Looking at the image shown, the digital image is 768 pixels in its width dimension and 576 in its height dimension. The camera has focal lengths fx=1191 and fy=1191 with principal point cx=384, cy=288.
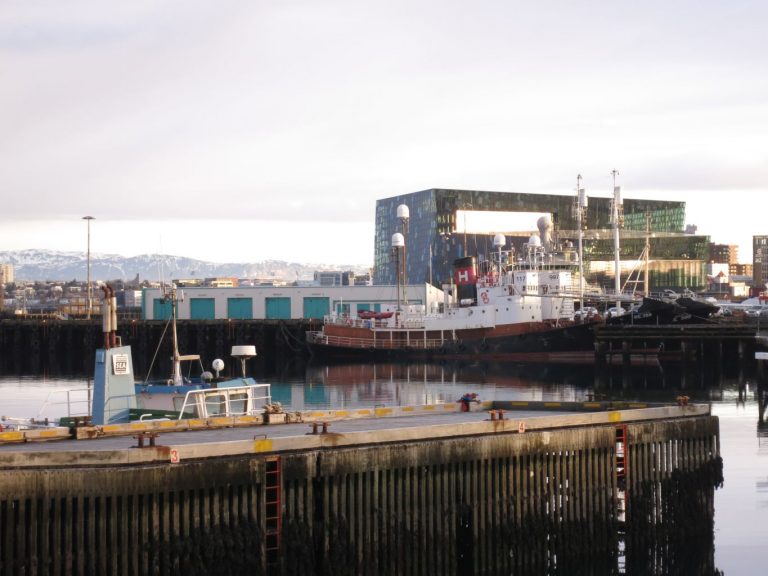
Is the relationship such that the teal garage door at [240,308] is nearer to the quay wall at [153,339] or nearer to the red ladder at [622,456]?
the quay wall at [153,339]

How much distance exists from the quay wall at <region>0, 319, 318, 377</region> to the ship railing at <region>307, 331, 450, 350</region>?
4.03 metres

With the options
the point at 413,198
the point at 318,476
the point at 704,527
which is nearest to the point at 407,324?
the point at 413,198

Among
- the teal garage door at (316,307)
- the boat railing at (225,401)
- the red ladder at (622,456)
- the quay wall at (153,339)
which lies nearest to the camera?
the red ladder at (622,456)

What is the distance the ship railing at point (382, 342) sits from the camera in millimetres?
94188

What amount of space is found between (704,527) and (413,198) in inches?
4660

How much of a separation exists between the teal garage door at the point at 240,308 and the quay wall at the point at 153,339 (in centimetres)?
1039

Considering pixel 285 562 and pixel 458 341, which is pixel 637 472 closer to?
pixel 285 562

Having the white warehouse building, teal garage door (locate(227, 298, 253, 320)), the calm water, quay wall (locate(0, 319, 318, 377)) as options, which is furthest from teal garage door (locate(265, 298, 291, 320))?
the calm water

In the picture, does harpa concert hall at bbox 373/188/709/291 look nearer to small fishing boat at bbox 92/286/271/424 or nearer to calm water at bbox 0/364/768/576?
calm water at bbox 0/364/768/576

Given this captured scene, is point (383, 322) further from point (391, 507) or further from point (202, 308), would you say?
point (391, 507)

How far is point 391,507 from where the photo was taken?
20438mm

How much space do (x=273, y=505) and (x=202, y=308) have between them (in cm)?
10065

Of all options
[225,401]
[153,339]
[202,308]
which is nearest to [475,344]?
[153,339]

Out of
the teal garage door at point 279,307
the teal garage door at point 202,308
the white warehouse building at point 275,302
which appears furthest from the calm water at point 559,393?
the teal garage door at point 202,308
